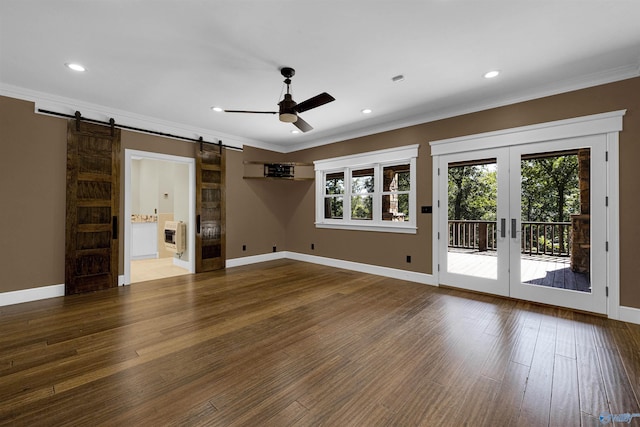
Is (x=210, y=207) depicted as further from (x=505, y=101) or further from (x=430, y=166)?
(x=505, y=101)

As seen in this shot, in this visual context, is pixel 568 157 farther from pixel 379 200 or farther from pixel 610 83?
pixel 379 200

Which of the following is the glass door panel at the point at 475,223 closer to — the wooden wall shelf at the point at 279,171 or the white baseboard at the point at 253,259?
the wooden wall shelf at the point at 279,171

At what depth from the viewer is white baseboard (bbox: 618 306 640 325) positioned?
3.07m

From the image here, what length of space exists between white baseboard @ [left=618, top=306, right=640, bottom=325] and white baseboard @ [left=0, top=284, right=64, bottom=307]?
7.28 m

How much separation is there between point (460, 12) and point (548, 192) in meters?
2.68

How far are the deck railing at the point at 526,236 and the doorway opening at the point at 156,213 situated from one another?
4.90 metres

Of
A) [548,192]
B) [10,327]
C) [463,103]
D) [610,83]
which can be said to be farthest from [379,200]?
[10,327]

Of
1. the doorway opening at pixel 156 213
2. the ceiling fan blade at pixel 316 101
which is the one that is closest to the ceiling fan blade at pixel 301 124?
the ceiling fan blade at pixel 316 101

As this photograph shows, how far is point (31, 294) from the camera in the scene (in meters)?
3.82

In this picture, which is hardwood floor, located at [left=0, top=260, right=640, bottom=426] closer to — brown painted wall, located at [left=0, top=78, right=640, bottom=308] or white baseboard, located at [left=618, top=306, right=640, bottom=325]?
white baseboard, located at [left=618, top=306, right=640, bottom=325]

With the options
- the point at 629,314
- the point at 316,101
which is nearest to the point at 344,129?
the point at 316,101

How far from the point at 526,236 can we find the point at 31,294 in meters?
6.86

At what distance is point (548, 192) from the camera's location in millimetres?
3637

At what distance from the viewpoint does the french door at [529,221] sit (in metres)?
3.34
